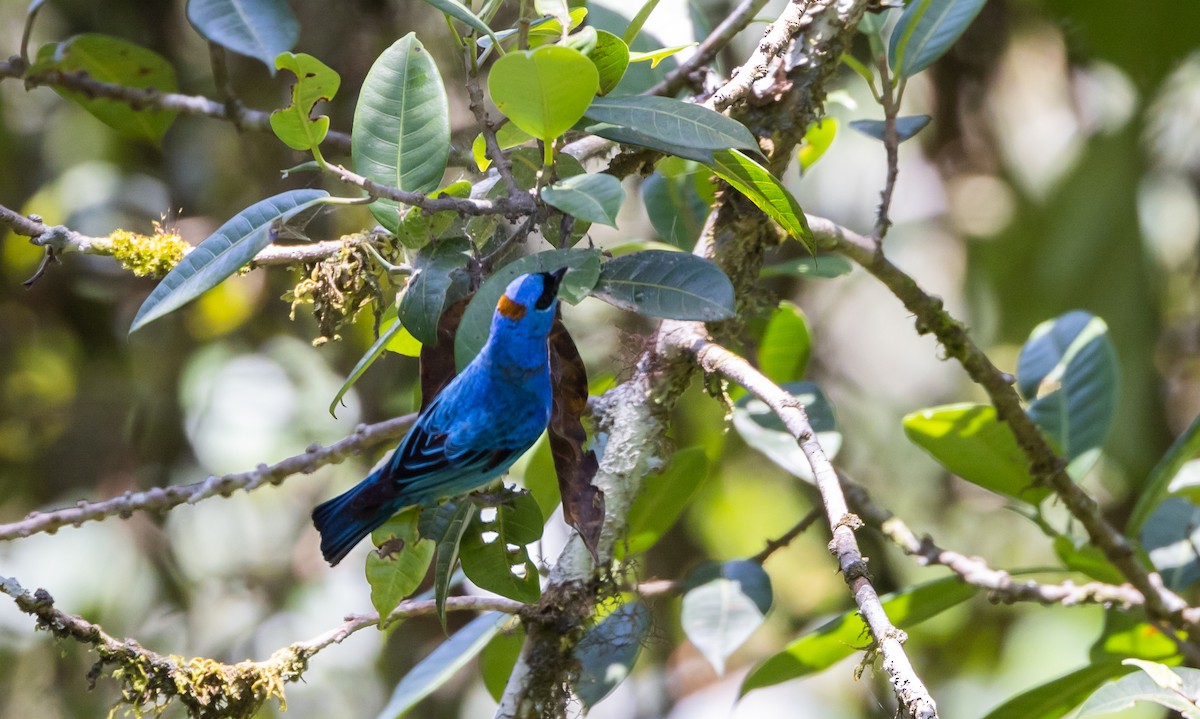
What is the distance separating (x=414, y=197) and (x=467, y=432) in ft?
1.18

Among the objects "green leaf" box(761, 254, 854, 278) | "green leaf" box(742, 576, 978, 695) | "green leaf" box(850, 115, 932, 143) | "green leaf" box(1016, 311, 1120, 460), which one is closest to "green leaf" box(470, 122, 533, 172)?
"green leaf" box(761, 254, 854, 278)

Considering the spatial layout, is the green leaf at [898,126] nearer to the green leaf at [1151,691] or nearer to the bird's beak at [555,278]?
the bird's beak at [555,278]

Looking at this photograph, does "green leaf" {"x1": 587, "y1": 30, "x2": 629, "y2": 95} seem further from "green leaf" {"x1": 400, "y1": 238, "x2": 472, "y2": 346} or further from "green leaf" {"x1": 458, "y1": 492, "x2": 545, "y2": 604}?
"green leaf" {"x1": 458, "y1": 492, "x2": 545, "y2": 604}

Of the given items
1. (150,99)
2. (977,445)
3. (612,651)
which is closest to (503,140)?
(612,651)

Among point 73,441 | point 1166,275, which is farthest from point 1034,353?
point 73,441

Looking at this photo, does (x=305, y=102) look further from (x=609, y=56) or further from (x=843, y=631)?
(x=843, y=631)

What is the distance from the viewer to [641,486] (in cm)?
142

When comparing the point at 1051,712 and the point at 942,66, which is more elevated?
the point at 942,66

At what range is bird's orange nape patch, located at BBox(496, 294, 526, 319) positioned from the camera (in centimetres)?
122

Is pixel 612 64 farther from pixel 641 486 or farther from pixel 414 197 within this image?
pixel 641 486

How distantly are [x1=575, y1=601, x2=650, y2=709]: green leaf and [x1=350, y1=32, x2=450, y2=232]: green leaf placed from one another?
74 centimetres

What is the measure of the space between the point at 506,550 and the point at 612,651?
454 mm

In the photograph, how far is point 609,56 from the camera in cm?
114

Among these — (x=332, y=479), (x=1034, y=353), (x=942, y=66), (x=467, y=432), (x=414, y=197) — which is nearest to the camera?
(x=414, y=197)
